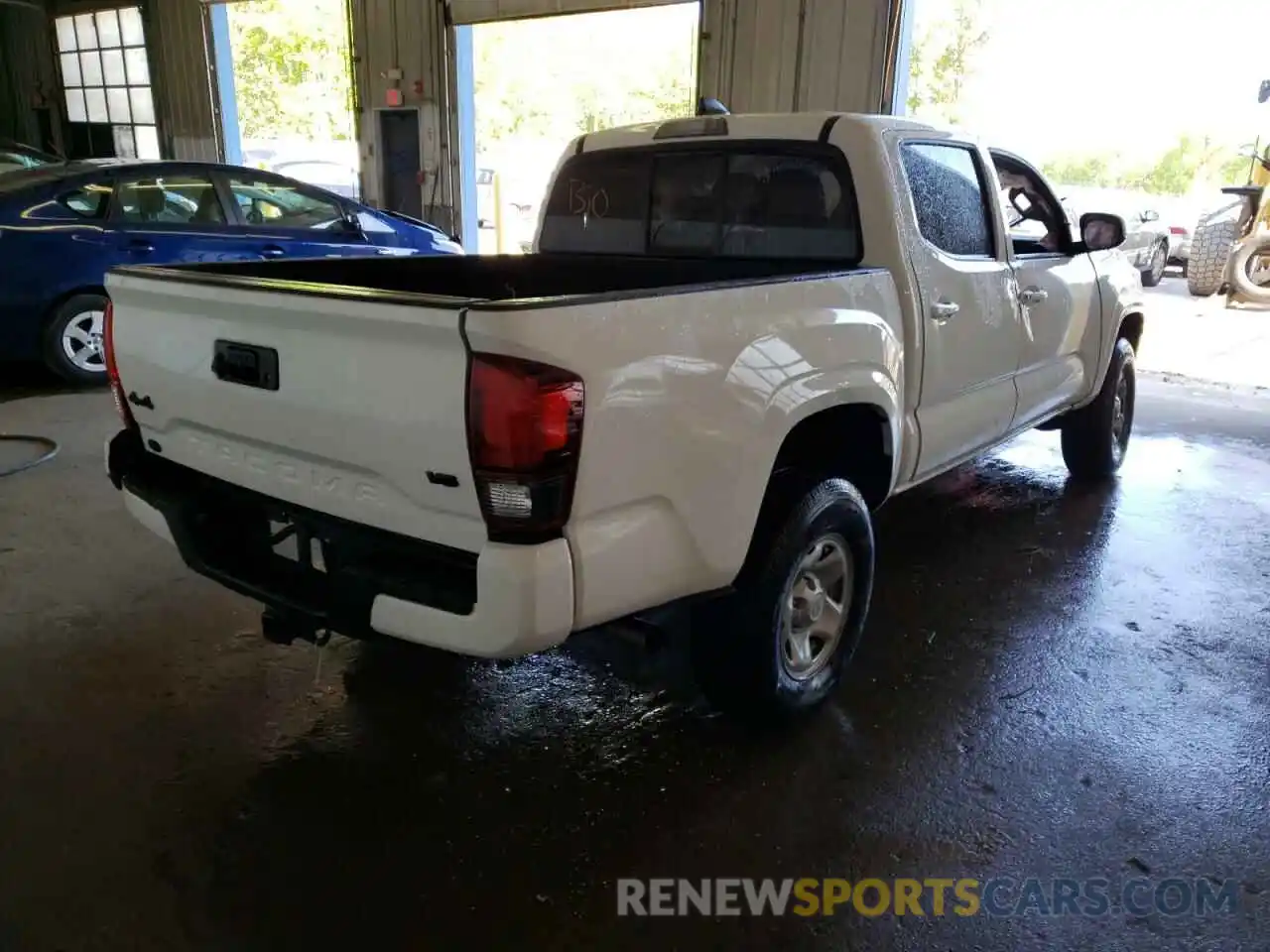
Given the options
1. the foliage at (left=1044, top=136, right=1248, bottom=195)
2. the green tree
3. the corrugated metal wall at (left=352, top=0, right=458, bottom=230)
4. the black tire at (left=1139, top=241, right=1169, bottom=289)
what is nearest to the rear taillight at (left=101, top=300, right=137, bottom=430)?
the corrugated metal wall at (left=352, top=0, right=458, bottom=230)

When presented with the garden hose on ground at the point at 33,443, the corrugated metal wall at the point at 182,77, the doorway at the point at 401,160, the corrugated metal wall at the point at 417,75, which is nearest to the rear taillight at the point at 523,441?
the garden hose on ground at the point at 33,443

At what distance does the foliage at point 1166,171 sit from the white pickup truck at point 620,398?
52.1ft

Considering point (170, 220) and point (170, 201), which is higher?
point (170, 201)

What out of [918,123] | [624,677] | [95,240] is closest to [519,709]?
[624,677]

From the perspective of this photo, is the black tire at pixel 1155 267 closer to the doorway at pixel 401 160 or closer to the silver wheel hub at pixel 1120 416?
the silver wheel hub at pixel 1120 416

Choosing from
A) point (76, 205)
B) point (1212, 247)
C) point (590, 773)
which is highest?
point (76, 205)

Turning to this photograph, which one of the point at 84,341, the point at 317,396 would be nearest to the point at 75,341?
the point at 84,341

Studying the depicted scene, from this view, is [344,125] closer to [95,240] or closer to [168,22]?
[168,22]

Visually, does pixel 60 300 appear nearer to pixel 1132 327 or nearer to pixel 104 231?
pixel 104 231

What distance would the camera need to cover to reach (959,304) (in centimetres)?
338

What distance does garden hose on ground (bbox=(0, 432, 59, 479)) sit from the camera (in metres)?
5.16

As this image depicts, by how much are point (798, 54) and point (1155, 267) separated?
7679 millimetres

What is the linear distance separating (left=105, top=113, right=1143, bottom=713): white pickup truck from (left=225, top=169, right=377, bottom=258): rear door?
412cm

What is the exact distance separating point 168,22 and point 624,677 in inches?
612
